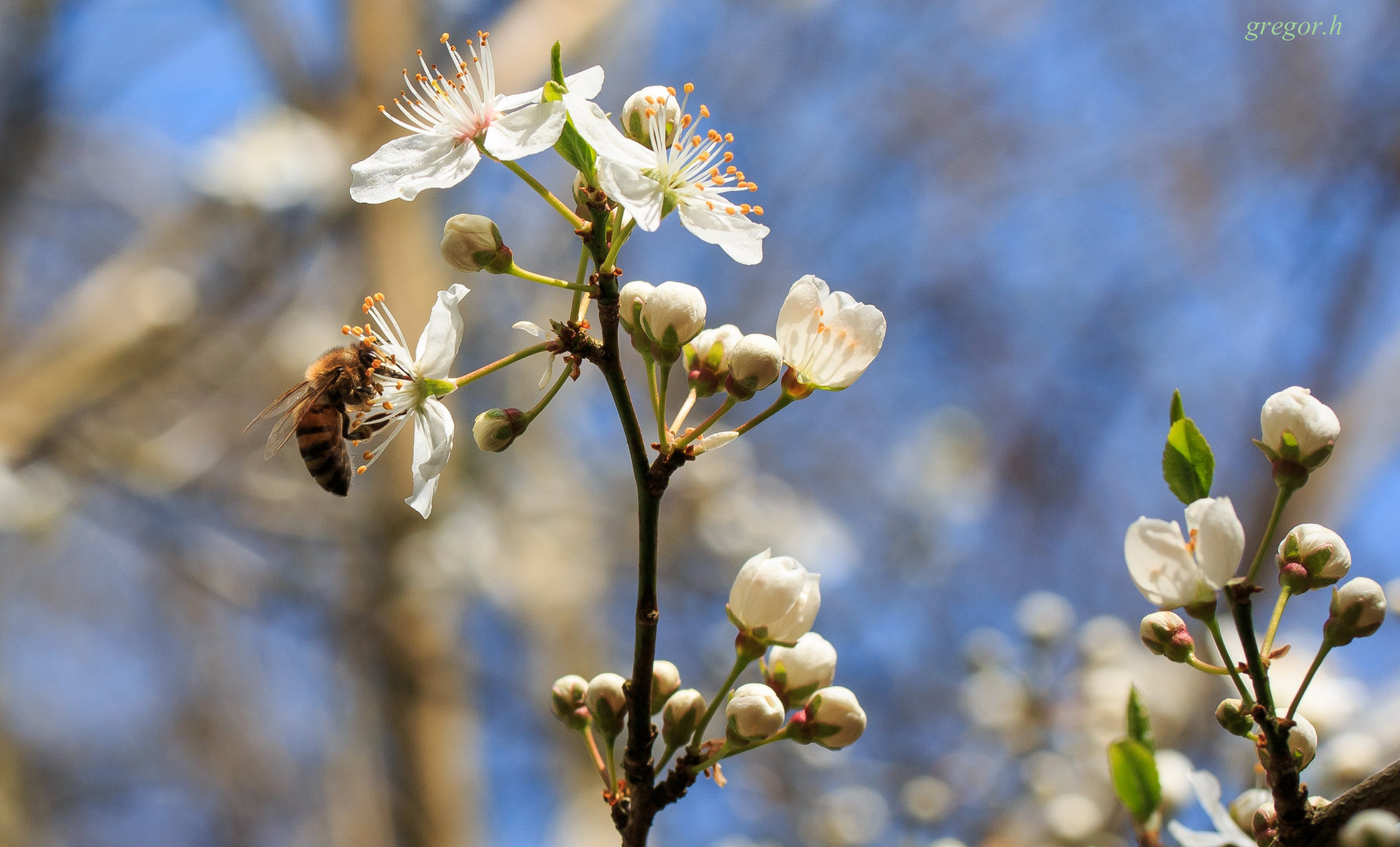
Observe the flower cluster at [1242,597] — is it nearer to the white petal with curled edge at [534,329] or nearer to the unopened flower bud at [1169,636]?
the unopened flower bud at [1169,636]

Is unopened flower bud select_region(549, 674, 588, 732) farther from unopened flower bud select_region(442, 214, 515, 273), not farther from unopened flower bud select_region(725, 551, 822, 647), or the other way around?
unopened flower bud select_region(442, 214, 515, 273)

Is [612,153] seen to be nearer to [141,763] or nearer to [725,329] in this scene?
[725,329]

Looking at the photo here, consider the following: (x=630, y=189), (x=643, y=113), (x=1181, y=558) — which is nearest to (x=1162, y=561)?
(x=1181, y=558)

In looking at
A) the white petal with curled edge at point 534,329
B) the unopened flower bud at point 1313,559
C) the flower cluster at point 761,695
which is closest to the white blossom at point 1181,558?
the unopened flower bud at point 1313,559

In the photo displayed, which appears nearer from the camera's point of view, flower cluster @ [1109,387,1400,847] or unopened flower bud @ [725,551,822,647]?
flower cluster @ [1109,387,1400,847]

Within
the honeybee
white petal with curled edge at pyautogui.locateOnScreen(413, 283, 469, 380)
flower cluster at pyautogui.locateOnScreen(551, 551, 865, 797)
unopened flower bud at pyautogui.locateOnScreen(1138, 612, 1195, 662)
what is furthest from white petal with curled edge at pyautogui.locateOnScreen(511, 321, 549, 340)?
unopened flower bud at pyautogui.locateOnScreen(1138, 612, 1195, 662)

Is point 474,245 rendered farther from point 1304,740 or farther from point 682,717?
point 1304,740
